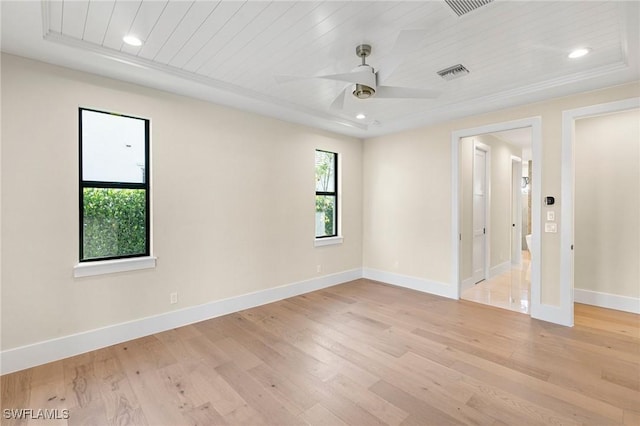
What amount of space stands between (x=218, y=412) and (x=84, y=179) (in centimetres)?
249

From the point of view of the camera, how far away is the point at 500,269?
591cm

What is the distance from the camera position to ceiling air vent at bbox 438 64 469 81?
2.84m

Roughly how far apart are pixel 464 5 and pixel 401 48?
529mm

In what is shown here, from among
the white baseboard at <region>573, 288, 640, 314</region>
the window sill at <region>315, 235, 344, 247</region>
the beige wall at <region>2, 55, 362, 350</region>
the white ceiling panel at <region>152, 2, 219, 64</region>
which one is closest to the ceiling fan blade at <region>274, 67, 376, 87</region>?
the white ceiling panel at <region>152, 2, 219, 64</region>

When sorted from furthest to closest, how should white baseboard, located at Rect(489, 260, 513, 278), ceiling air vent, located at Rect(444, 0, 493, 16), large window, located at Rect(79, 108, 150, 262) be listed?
white baseboard, located at Rect(489, 260, 513, 278) → large window, located at Rect(79, 108, 150, 262) → ceiling air vent, located at Rect(444, 0, 493, 16)

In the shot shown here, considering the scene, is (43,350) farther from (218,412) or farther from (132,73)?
(132,73)

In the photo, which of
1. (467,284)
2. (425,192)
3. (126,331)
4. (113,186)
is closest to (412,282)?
(467,284)

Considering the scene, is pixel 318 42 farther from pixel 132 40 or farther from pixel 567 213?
pixel 567 213

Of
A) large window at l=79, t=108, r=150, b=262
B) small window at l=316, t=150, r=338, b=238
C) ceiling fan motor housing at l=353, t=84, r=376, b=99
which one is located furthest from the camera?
small window at l=316, t=150, r=338, b=238

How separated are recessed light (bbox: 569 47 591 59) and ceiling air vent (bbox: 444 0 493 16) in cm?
130

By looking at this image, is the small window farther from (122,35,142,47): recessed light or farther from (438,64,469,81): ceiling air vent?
(122,35,142,47): recessed light

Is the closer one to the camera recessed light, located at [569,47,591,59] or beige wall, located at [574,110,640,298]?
recessed light, located at [569,47,591,59]

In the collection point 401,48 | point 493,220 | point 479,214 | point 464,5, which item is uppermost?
point 464,5

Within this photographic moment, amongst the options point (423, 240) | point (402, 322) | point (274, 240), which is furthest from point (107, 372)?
point (423, 240)
